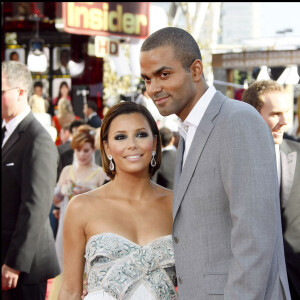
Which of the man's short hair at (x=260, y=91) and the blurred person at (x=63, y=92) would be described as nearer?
the man's short hair at (x=260, y=91)

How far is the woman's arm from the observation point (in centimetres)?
351

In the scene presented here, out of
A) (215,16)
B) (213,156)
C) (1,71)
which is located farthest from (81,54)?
(213,156)

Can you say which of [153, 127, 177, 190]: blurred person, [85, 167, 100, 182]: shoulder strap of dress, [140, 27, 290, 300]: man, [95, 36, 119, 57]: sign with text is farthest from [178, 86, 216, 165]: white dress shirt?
[95, 36, 119, 57]: sign with text

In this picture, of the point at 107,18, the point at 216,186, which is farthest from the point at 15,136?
the point at 107,18

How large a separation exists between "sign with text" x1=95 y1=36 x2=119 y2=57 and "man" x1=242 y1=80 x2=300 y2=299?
8234mm

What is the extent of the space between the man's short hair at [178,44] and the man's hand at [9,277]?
2314 millimetres

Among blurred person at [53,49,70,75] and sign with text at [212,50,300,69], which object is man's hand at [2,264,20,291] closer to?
sign with text at [212,50,300,69]

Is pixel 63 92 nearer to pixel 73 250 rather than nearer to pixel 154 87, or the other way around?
pixel 73 250

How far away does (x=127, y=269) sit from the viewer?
344cm

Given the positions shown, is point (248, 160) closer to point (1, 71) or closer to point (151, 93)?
point (151, 93)

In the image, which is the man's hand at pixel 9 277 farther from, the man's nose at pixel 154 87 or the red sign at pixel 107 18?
the red sign at pixel 107 18

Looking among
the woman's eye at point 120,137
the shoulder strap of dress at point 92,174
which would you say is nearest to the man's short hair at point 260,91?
the woman's eye at point 120,137

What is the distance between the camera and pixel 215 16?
19.4m

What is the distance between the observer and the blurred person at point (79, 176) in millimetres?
7281
